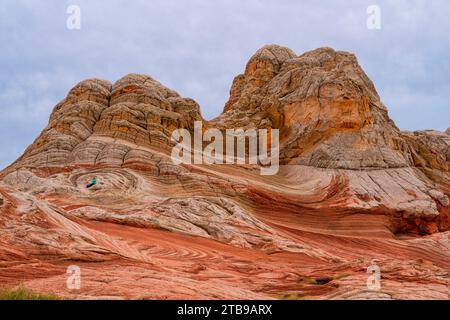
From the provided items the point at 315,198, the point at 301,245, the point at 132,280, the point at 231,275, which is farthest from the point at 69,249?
the point at 315,198

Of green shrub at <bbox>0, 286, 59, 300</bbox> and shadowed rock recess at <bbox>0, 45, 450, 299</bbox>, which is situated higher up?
shadowed rock recess at <bbox>0, 45, 450, 299</bbox>

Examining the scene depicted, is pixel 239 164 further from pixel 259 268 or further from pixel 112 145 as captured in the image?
pixel 259 268

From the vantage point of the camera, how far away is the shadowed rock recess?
16312mm

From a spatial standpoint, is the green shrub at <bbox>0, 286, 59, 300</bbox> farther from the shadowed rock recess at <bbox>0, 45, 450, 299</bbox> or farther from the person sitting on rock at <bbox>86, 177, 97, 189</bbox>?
the person sitting on rock at <bbox>86, 177, 97, 189</bbox>

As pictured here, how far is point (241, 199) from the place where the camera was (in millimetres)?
27750

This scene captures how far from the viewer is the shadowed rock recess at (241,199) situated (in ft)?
53.5

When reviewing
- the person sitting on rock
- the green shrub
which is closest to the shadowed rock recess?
the person sitting on rock

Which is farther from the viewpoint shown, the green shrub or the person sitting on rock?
the person sitting on rock

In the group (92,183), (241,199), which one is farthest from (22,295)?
(241,199)

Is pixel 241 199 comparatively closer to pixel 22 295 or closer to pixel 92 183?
pixel 92 183

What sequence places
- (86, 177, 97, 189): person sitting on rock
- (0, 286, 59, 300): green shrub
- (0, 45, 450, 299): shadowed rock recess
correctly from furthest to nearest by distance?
1. (86, 177, 97, 189): person sitting on rock
2. (0, 45, 450, 299): shadowed rock recess
3. (0, 286, 59, 300): green shrub

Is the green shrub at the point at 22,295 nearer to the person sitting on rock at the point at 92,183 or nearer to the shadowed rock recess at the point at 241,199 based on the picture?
the shadowed rock recess at the point at 241,199

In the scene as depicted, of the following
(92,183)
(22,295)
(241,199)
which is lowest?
(22,295)

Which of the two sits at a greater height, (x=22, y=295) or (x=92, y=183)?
(x=92, y=183)
